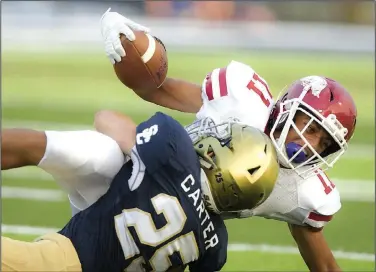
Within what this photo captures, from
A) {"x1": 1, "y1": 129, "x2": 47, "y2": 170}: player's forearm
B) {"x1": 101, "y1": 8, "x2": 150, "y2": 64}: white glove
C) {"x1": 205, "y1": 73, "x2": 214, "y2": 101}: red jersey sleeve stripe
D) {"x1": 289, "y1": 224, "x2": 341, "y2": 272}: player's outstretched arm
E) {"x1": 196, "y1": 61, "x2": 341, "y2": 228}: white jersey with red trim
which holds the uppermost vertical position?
{"x1": 101, "y1": 8, "x2": 150, "y2": 64}: white glove

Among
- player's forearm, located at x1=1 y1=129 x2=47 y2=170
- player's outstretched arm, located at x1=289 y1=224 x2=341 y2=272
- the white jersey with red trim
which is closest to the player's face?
the white jersey with red trim

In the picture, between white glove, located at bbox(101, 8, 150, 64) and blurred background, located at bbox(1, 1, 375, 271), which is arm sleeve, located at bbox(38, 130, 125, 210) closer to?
white glove, located at bbox(101, 8, 150, 64)

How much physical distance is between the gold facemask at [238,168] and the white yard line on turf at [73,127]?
→ 384 centimetres

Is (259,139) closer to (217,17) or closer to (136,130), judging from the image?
(136,130)

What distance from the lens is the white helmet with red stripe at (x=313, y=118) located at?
2.76m

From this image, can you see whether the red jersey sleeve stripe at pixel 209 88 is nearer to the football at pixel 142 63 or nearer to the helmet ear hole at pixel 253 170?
the football at pixel 142 63

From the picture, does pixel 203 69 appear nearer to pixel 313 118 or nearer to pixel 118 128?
pixel 313 118

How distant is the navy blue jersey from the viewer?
2.34m

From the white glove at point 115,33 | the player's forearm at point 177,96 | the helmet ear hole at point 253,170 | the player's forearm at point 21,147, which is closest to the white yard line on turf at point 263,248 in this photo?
the player's forearm at point 177,96

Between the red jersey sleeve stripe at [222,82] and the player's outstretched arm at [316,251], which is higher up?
the red jersey sleeve stripe at [222,82]

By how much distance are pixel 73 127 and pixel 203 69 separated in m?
3.38

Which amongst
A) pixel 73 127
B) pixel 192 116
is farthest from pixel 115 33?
pixel 192 116

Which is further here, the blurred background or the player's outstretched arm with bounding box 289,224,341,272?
the blurred background

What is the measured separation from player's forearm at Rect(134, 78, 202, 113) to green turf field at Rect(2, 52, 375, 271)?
2.97 feet
